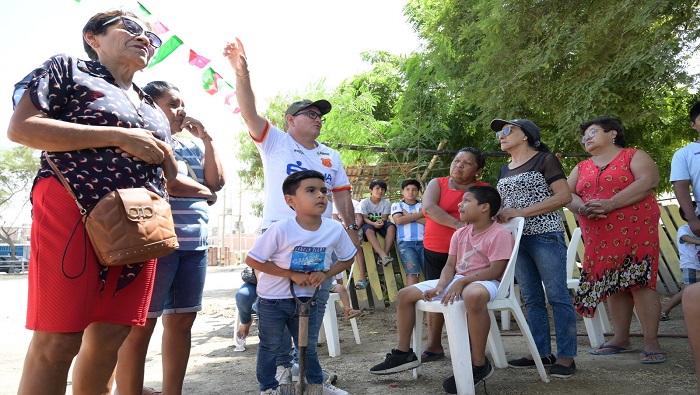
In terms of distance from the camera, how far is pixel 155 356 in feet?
17.4

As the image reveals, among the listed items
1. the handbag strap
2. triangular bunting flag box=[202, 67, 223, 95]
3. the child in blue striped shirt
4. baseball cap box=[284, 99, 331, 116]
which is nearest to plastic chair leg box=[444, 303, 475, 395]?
baseball cap box=[284, 99, 331, 116]

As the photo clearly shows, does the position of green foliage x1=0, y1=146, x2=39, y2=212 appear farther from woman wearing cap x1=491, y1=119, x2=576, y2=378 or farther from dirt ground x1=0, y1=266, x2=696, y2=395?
woman wearing cap x1=491, y1=119, x2=576, y2=378

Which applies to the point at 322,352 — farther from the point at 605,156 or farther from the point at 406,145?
the point at 406,145

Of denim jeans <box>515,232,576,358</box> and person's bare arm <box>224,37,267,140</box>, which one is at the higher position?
person's bare arm <box>224,37,267,140</box>

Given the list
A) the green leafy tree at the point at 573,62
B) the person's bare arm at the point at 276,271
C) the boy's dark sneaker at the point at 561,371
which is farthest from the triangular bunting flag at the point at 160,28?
the green leafy tree at the point at 573,62

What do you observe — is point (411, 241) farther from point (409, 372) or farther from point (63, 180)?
point (63, 180)

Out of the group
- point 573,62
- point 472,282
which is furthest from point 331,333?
point 573,62

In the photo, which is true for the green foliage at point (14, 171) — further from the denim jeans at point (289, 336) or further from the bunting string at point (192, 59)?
the denim jeans at point (289, 336)

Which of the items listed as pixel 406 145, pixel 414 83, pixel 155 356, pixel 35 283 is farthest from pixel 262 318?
pixel 414 83

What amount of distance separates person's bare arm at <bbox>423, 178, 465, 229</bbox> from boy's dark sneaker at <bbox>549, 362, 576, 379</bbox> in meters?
1.27

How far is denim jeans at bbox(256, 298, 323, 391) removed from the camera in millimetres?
3316

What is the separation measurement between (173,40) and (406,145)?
5.96 meters

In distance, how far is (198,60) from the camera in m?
6.51

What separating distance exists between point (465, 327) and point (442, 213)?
1.36 metres
